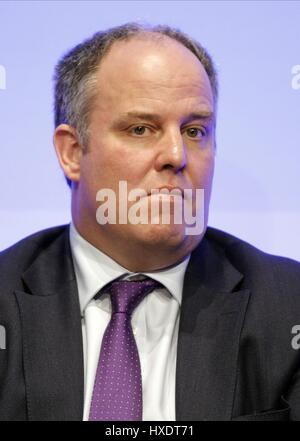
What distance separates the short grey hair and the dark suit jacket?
0.29 meters

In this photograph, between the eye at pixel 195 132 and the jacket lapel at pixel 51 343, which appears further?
the eye at pixel 195 132

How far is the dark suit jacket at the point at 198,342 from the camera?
4.29 feet

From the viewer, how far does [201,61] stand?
1521 millimetres

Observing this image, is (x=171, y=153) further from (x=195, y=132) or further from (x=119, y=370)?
(x=119, y=370)

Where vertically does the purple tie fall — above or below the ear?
below

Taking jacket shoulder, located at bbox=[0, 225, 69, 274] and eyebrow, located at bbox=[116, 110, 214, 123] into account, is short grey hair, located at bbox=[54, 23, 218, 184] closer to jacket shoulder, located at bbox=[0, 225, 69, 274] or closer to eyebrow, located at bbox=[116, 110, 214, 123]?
eyebrow, located at bbox=[116, 110, 214, 123]

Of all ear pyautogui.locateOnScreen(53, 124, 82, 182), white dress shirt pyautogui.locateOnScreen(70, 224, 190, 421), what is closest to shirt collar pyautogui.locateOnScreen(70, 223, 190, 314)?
white dress shirt pyautogui.locateOnScreen(70, 224, 190, 421)

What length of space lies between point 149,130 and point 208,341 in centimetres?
41

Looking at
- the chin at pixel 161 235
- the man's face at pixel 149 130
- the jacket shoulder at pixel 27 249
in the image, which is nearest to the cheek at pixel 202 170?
the man's face at pixel 149 130

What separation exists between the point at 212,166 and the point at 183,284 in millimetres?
242

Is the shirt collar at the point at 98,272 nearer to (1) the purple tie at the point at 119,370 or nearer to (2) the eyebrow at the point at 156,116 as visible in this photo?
(1) the purple tie at the point at 119,370

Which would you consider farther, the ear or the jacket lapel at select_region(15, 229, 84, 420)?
the ear

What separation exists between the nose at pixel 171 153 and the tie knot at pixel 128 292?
0.23 m

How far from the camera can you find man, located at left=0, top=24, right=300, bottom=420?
4.34 ft
